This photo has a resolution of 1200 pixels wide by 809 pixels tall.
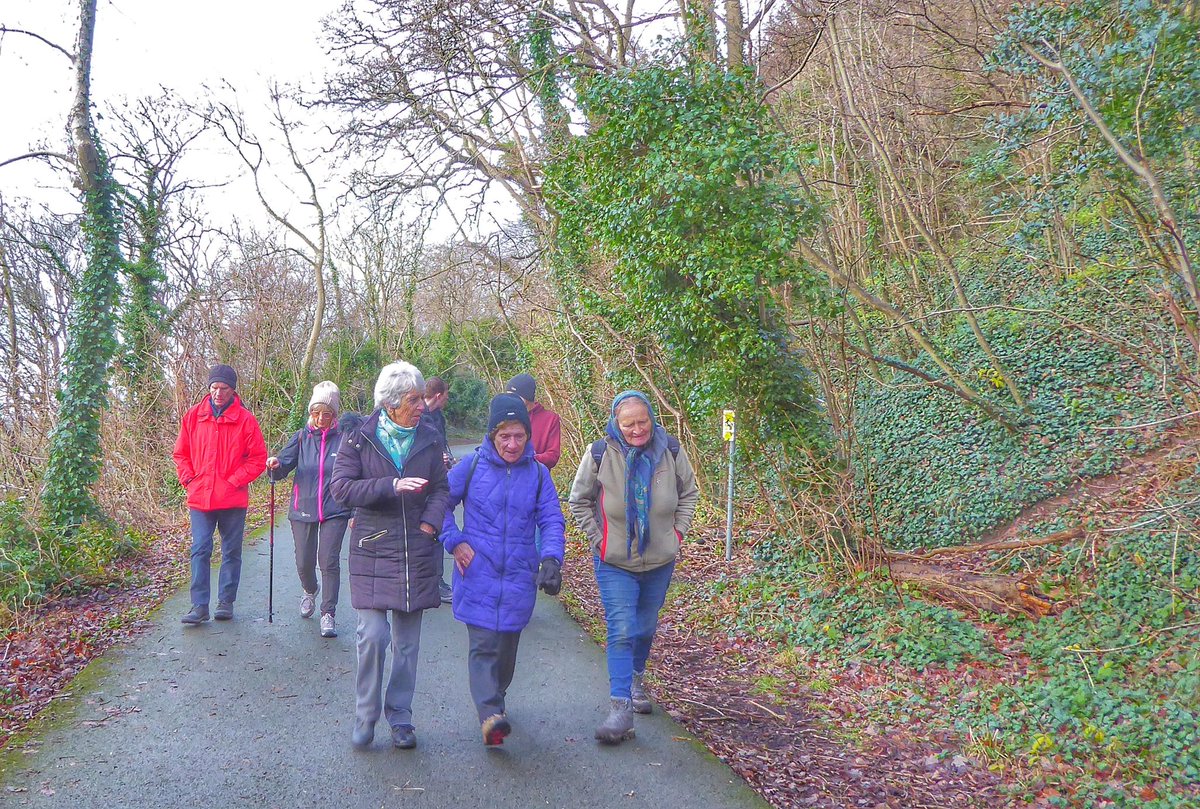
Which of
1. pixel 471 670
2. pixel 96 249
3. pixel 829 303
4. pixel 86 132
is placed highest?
pixel 86 132

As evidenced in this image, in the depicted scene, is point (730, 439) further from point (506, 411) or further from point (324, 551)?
point (506, 411)

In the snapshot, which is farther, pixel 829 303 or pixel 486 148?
pixel 486 148

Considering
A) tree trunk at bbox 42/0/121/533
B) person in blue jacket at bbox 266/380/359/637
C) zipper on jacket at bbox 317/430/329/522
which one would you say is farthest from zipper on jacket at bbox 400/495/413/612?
tree trunk at bbox 42/0/121/533

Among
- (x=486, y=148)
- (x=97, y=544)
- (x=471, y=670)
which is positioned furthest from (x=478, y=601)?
(x=486, y=148)

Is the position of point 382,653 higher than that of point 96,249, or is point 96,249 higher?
point 96,249

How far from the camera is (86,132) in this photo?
358 inches

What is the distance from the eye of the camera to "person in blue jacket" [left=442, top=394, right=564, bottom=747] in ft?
13.9

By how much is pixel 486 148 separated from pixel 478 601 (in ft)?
36.5

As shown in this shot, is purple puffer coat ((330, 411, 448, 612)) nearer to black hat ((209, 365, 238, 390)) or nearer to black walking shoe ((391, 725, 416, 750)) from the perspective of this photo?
black walking shoe ((391, 725, 416, 750))

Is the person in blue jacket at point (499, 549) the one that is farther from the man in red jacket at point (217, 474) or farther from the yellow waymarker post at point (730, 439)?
the yellow waymarker post at point (730, 439)

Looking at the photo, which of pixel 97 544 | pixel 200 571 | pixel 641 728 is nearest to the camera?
pixel 641 728

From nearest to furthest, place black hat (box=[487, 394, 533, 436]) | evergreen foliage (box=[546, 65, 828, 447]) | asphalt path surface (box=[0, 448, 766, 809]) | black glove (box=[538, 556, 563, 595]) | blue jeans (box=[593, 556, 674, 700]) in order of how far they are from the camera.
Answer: asphalt path surface (box=[0, 448, 766, 809]), black glove (box=[538, 556, 563, 595]), black hat (box=[487, 394, 533, 436]), blue jeans (box=[593, 556, 674, 700]), evergreen foliage (box=[546, 65, 828, 447])

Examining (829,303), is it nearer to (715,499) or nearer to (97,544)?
(715,499)

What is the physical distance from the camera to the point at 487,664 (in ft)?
14.0
